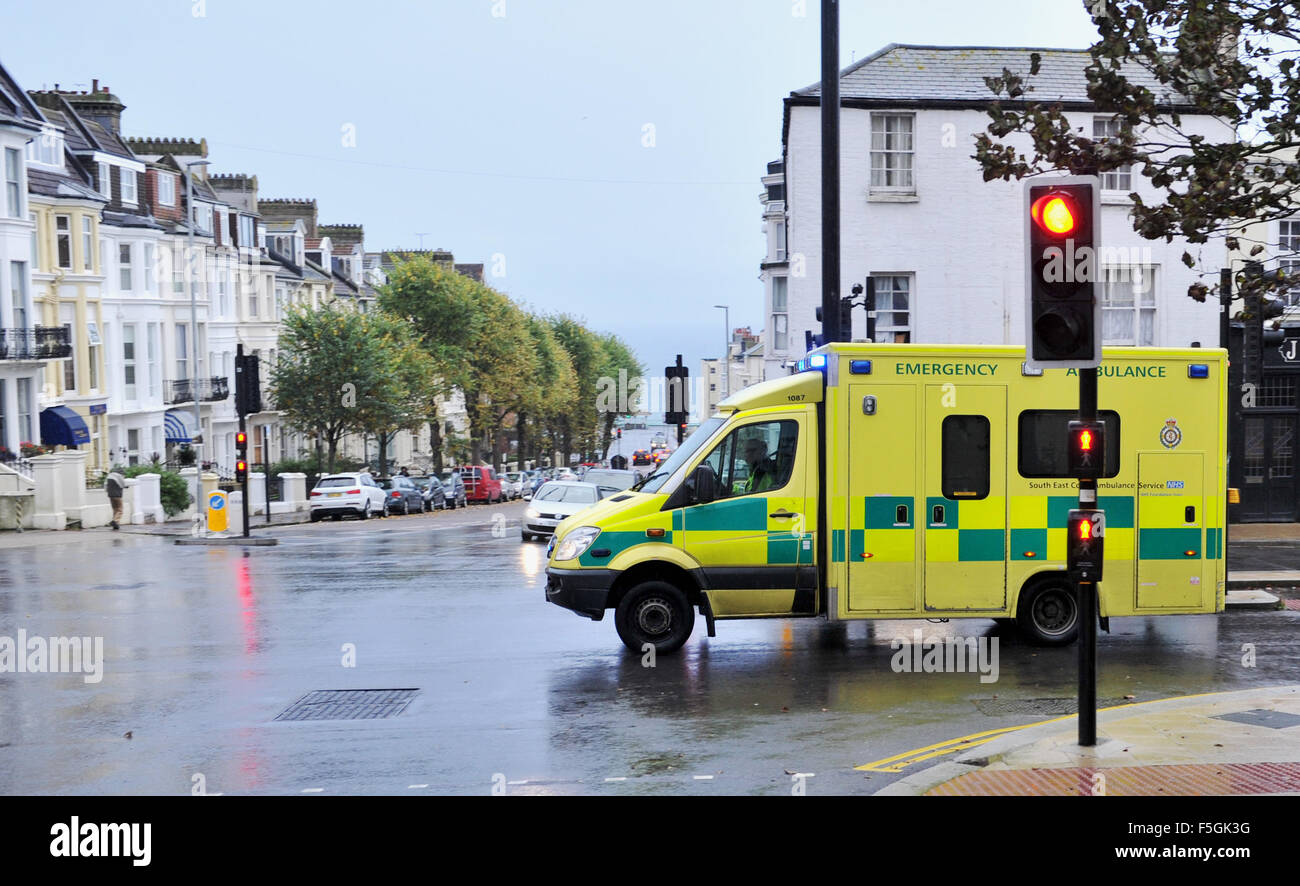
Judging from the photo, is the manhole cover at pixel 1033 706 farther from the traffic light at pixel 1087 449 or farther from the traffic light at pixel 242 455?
the traffic light at pixel 242 455

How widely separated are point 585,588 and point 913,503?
3354 mm

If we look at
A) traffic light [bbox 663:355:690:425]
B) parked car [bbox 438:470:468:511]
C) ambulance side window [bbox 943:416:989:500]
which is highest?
traffic light [bbox 663:355:690:425]

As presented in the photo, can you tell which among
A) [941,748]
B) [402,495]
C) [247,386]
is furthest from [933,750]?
[402,495]

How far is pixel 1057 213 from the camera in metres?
8.00

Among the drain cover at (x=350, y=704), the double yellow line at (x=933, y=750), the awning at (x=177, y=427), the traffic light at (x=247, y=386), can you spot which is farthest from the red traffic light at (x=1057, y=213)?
the awning at (x=177, y=427)

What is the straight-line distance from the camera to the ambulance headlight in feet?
40.8

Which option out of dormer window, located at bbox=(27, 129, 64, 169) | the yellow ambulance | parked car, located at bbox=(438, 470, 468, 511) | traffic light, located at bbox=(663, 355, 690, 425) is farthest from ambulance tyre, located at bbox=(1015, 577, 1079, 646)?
parked car, located at bbox=(438, 470, 468, 511)

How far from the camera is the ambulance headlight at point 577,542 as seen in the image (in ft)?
40.8

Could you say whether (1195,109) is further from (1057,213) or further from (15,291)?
(15,291)

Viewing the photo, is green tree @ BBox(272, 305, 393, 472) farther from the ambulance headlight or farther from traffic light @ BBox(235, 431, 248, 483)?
the ambulance headlight

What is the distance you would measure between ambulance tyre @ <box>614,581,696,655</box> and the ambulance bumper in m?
0.25

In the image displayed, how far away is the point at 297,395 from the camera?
169ft
